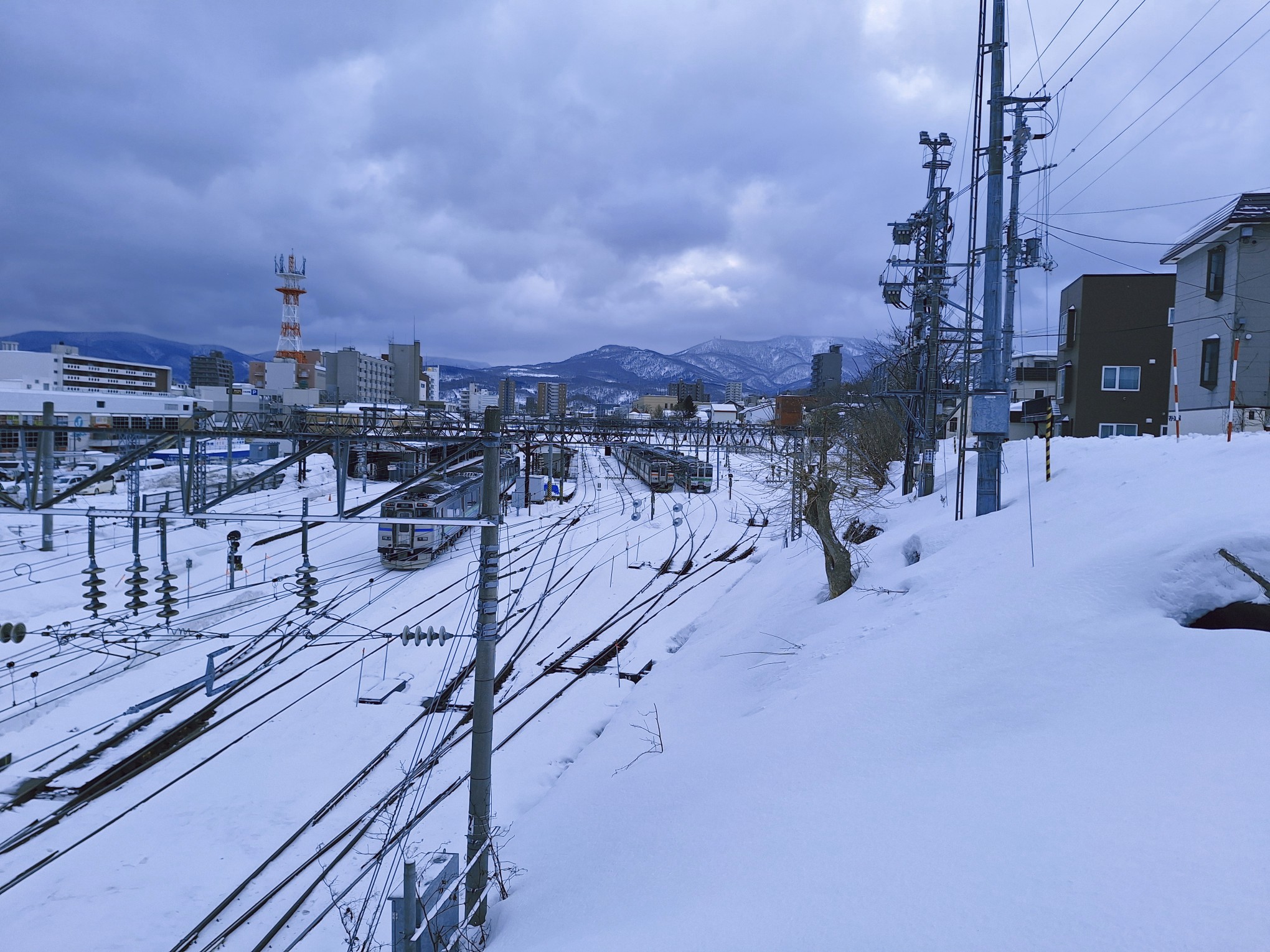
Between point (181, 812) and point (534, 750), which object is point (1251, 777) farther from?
point (181, 812)

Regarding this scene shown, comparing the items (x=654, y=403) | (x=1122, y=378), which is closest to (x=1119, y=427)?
(x=1122, y=378)

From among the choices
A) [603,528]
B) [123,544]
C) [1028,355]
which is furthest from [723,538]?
[1028,355]

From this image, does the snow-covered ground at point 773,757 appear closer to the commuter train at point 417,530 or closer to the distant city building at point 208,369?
the commuter train at point 417,530

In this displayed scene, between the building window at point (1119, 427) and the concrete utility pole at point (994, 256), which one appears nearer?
the concrete utility pole at point (994, 256)

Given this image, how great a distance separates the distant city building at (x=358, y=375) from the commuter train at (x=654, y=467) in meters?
55.6

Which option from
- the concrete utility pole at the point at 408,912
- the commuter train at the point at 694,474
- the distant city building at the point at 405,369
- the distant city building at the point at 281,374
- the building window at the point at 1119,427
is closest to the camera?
the concrete utility pole at the point at 408,912

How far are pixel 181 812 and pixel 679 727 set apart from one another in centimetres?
699

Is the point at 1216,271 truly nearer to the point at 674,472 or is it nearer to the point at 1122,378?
the point at 1122,378

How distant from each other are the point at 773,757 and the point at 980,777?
1.83 m

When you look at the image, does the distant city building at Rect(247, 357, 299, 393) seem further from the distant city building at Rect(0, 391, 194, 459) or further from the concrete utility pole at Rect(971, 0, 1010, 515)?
the concrete utility pole at Rect(971, 0, 1010, 515)

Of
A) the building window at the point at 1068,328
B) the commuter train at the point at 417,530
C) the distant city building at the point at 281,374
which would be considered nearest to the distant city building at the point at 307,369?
the distant city building at the point at 281,374

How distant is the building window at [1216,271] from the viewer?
1833 cm

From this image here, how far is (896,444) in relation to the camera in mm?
26047

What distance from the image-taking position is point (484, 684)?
6.11 metres
